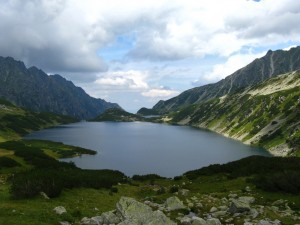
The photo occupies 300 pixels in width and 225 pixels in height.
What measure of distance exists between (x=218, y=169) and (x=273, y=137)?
119m

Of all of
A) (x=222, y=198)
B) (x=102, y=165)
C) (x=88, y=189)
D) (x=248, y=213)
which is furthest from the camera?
(x=102, y=165)

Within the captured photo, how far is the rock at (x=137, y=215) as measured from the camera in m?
21.8

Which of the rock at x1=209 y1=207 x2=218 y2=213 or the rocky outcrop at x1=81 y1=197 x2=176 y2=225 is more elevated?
the rocky outcrop at x1=81 y1=197 x2=176 y2=225

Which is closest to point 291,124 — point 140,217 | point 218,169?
point 218,169

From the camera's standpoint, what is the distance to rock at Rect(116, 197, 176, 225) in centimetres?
2182

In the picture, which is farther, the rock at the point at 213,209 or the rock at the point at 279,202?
the rock at the point at 279,202

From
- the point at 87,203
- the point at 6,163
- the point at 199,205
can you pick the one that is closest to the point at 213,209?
the point at 199,205

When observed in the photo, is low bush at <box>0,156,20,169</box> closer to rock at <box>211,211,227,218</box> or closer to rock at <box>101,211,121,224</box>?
rock at <box>101,211,121,224</box>

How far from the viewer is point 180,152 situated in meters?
150

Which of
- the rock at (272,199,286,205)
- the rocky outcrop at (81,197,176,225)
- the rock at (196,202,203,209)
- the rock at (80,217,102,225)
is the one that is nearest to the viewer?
the rocky outcrop at (81,197,176,225)

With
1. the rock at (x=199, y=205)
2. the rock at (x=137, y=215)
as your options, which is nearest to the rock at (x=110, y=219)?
the rock at (x=137, y=215)

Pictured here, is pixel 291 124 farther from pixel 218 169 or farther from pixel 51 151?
pixel 218 169

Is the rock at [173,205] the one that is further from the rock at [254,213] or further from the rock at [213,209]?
the rock at [254,213]

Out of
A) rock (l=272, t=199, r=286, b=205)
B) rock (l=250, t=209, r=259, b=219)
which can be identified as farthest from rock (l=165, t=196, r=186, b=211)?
rock (l=272, t=199, r=286, b=205)
